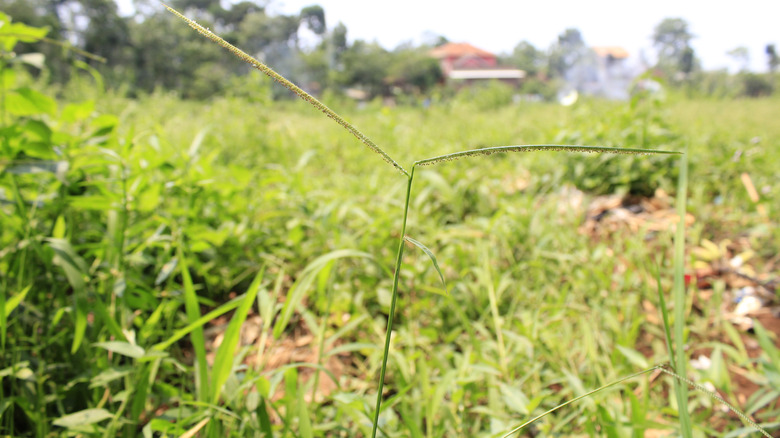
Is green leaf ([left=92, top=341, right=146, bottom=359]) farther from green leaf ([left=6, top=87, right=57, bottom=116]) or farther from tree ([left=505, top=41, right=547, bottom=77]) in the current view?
tree ([left=505, top=41, right=547, bottom=77])

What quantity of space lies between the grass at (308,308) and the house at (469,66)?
13.4 meters

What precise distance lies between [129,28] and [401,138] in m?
20.9

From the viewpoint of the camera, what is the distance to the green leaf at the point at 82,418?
0.58 m

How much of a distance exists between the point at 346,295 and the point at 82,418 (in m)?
0.60

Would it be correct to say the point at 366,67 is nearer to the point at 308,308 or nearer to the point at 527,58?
the point at 527,58

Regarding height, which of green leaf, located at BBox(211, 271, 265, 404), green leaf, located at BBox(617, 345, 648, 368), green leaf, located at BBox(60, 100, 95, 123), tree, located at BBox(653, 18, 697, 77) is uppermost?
tree, located at BBox(653, 18, 697, 77)

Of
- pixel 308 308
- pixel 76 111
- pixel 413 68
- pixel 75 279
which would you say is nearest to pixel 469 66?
pixel 413 68

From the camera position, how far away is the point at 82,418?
0.59 metres

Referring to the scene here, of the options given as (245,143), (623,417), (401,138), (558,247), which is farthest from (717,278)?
(245,143)

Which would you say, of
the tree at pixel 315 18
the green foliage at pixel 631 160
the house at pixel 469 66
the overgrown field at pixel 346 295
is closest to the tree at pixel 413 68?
the house at pixel 469 66

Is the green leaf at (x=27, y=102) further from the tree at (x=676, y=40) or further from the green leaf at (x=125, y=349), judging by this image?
the tree at (x=676, y=40)

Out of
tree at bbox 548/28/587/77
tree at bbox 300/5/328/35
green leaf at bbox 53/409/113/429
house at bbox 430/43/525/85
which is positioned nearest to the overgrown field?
green leaf at bbox 53/409/113/429

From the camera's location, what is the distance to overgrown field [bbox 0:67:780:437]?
690 millimetres

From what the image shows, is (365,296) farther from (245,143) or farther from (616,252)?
(245,143)
